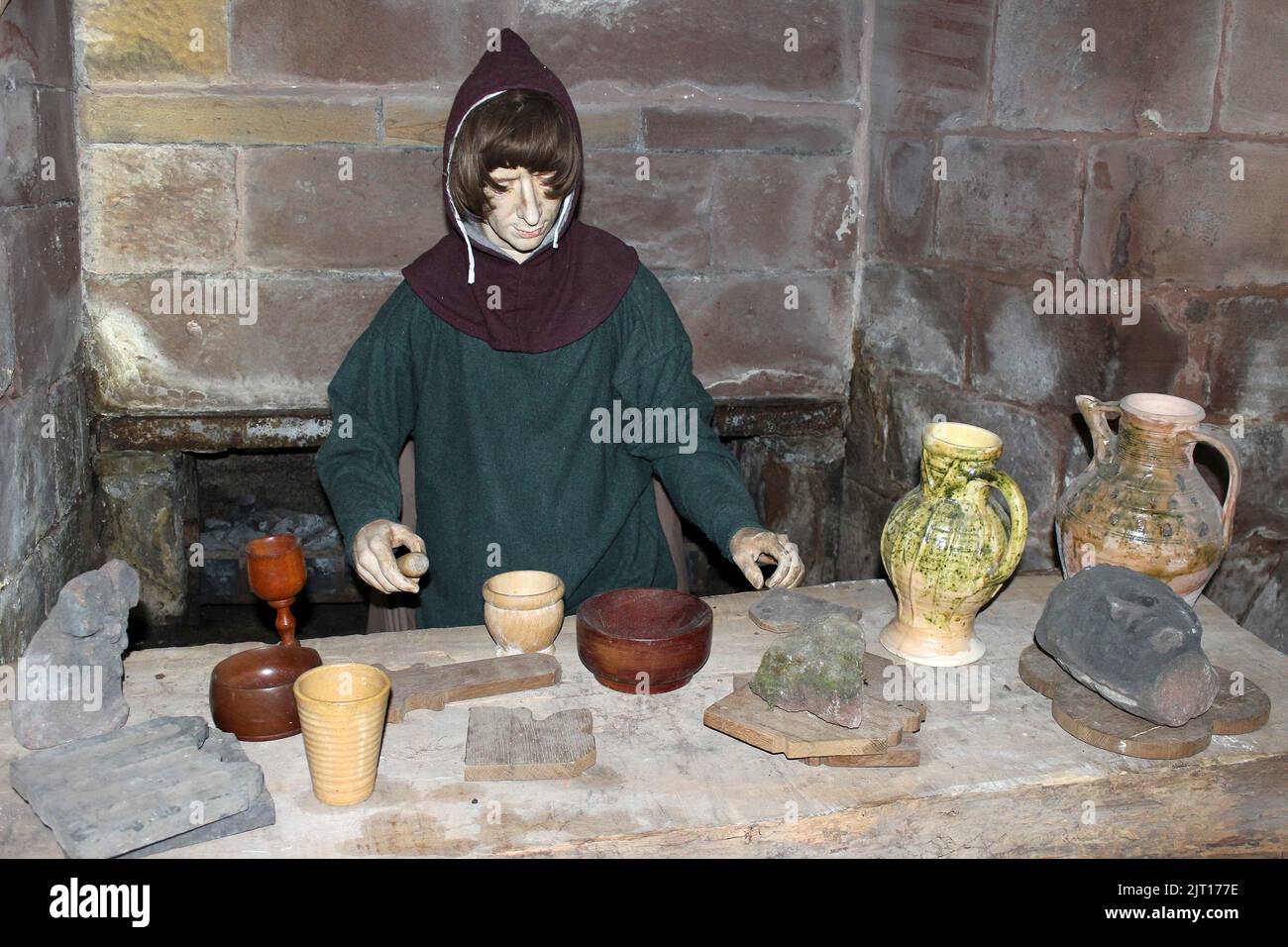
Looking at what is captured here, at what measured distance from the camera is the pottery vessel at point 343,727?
4.85 feet

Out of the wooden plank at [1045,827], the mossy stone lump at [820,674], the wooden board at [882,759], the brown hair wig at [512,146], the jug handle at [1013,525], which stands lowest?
the wooden plank at [1045,827]

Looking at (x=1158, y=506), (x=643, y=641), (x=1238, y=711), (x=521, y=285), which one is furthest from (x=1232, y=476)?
(x=521, y=285)

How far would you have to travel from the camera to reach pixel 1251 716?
71.8 inches

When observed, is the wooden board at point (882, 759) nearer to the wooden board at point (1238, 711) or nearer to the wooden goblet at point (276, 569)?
the wooden board at point (1238, 711)

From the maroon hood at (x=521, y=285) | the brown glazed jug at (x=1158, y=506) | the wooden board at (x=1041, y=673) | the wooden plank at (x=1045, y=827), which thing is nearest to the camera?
the wooden plank at (x=1045, y=827)

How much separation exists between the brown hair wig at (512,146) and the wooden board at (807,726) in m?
1.06

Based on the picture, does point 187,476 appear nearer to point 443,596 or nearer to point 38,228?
point 38,228

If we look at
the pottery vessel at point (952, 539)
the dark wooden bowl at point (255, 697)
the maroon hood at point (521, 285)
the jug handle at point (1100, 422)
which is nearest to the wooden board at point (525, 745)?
the dark wooden bowl at point (255, 697)

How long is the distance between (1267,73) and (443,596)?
223 centimetres

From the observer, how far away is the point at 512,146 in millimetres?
2094

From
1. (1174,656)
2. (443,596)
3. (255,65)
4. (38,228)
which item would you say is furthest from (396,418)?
(1174,656)

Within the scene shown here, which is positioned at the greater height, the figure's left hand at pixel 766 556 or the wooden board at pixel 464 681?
the figure's left hand at pixel 766 556

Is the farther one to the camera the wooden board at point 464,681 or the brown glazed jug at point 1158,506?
the brown glazed jug at point 1158,506

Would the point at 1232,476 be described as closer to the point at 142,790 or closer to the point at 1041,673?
the point at 1041,673
